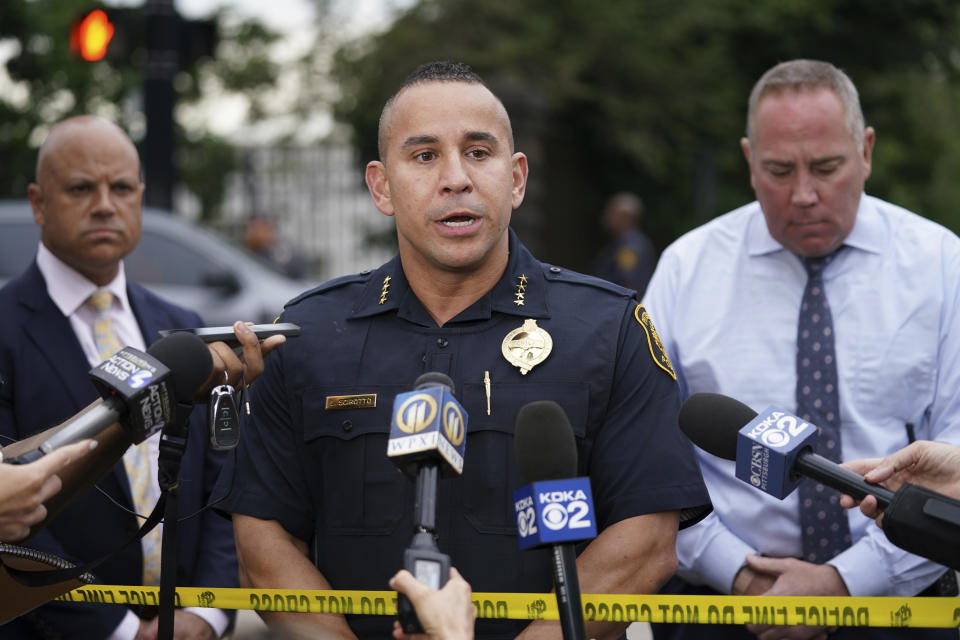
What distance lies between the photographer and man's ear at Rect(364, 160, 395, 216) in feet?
10.6

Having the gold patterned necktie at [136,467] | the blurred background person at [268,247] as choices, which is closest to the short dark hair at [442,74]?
the gold patterned necktie at [136,467]

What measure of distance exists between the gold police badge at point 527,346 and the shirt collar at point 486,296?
5cm

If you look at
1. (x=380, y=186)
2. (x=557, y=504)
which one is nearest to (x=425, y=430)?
(x=557, y=504)

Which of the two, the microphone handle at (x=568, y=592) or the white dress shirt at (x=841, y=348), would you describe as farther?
the white dress shirt at (x=841, y=348)

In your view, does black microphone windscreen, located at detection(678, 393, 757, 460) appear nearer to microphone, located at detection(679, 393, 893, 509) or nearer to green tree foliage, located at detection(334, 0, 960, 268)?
microphone, located at detection(679, 393, 893, 509)

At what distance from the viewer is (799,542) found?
11.7 ft

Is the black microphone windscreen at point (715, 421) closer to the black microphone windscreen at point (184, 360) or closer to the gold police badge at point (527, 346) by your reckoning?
the gold police badge at point (527, 346)

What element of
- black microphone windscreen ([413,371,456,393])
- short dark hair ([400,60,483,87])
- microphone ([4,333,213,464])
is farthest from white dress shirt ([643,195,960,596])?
microphone ([4,333,213,464])

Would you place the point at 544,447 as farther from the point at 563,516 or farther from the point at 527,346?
the point at 527,346

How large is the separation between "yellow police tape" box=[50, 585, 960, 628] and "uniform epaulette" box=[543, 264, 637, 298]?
767mm

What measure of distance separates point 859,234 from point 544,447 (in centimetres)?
191

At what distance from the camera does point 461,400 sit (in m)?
2.98

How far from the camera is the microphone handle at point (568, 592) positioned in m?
2.14

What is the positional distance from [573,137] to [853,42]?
442 cm
